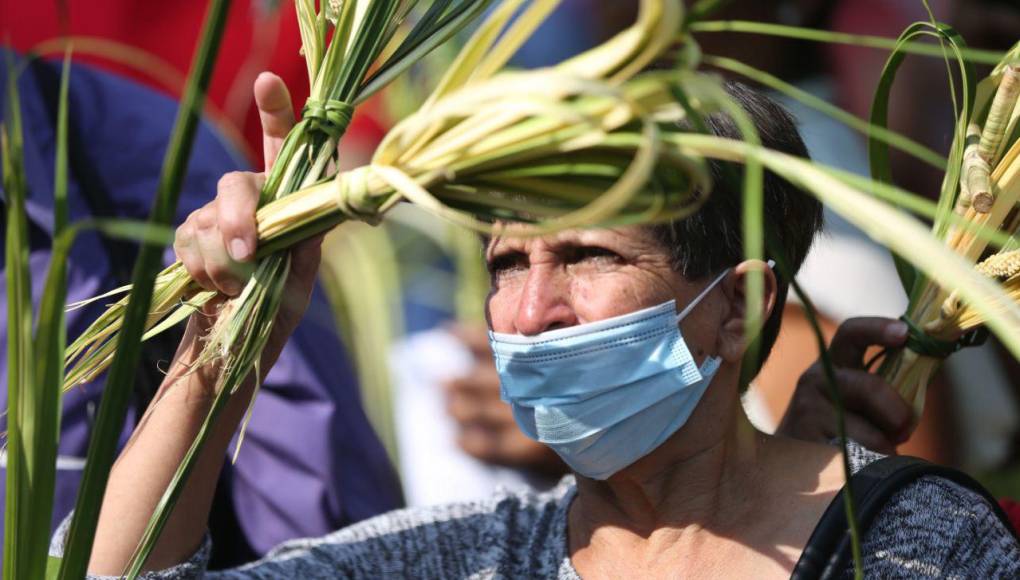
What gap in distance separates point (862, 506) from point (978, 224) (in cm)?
36

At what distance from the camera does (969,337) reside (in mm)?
1623

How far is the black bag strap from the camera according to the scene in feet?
4.68

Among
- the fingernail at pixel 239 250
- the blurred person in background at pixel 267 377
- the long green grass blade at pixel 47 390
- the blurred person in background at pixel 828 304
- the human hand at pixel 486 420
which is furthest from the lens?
the human hand at pixel 486 420

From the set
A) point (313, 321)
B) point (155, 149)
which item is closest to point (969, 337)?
point (313, 321)

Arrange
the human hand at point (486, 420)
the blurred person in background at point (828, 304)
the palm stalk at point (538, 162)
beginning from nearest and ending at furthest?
the palm stalk at point (538, 162) → the blurred person in background at point (828, 304) → the human hand at point (486, 420)

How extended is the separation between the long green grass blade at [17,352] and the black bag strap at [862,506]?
85 centimetres

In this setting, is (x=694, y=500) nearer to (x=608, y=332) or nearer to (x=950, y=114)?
(x=608, y=332)

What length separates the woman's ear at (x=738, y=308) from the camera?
5.08 feet

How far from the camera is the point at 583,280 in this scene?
1.48 meters

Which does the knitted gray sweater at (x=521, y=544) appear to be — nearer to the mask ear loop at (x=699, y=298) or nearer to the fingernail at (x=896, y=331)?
the fingernail at (x=896, y=331)

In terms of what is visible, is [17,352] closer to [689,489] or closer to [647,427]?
[647,427]

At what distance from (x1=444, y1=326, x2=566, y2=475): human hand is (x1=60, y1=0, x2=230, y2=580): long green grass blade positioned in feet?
5.82

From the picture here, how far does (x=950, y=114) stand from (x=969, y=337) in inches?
51.2

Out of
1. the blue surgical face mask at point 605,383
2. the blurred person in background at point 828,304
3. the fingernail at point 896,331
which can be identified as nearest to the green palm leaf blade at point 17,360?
the blue surgical face mask at point 605,383
